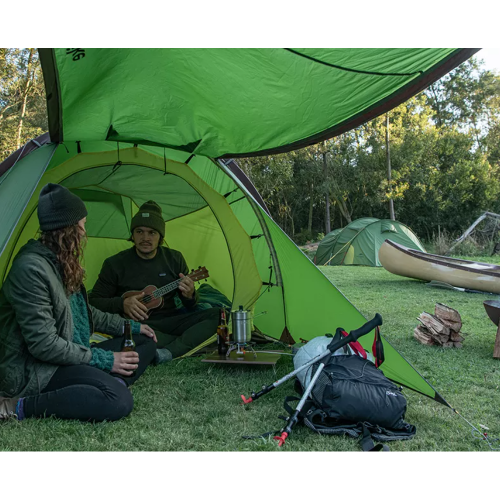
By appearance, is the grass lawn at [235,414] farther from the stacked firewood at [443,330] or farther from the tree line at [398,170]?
the tree line at [398,170]

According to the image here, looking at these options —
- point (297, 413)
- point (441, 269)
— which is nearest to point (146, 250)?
point (297, 413)

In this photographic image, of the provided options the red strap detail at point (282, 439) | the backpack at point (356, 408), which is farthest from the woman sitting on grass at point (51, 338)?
the backpack at point (356, 408)

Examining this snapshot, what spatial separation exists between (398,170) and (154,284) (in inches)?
665

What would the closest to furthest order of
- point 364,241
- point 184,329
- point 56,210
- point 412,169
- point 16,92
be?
point 56,210 < point 184,329 < point 364,241 < point 16,92 < point 412,169

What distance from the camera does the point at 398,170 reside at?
766 inches

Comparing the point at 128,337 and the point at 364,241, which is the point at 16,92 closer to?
the point at 364,241

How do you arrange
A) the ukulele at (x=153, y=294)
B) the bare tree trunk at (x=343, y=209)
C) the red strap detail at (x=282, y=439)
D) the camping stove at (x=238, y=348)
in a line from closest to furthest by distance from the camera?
the red strap detail at (x=282, y=439) < the camping stove at (x=238, y=348) < the ukulele at (x=153, y=294) < the bare tree trunk at (x=343, y=209)

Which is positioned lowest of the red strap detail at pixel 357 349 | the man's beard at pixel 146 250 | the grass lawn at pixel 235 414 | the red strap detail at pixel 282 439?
the grass lawn at pixel 235 414

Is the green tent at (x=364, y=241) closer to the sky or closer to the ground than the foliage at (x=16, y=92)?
closer to the ground

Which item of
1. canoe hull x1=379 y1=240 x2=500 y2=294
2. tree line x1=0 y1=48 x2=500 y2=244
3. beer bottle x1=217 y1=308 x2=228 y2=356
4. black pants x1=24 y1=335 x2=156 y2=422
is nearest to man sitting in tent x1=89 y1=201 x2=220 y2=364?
beer bottle x1=217 y1=308 x2=228 y2=356

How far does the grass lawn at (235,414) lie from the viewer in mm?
2316

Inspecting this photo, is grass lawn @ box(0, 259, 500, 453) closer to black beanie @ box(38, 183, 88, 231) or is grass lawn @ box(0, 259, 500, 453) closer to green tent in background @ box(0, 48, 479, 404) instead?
green tent in background @ box(0, 48, 479, 404)

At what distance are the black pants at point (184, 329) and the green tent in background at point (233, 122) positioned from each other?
27 centimetres
